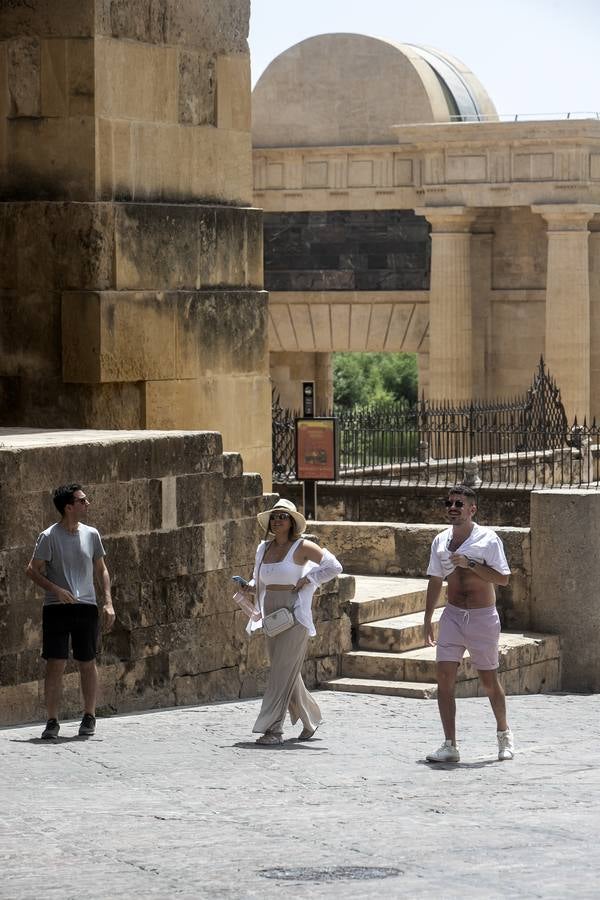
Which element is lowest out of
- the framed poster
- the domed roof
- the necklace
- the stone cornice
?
the necklace

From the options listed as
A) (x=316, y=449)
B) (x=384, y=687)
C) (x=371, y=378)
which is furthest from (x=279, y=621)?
(x=371, y=378)

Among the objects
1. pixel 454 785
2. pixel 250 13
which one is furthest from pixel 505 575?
pixel 250 13

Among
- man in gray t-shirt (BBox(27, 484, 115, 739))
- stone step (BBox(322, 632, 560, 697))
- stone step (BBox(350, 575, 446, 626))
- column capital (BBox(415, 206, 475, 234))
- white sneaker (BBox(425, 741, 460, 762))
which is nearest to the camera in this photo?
white sneaker (BBox(425, 741, 460, 762))

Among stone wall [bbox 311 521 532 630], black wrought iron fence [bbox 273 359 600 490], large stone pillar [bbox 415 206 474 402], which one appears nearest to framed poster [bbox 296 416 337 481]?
black wrought iron fence [bbox 273 359 600 490]

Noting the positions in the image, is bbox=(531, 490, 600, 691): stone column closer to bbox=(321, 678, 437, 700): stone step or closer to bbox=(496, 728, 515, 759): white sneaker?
bbox=(321, 678, 437, 700): stone step

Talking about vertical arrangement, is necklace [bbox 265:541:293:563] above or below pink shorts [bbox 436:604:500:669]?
above

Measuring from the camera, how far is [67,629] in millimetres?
10695

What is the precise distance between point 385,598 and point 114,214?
11.8 feet

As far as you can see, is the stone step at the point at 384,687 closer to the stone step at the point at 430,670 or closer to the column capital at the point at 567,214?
the stone step at the point at 430,670

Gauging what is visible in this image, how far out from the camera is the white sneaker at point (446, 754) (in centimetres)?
1047

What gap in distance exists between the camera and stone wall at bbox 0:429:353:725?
36.2 feet

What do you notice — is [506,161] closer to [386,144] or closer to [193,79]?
[386,144]

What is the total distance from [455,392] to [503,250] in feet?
9.10

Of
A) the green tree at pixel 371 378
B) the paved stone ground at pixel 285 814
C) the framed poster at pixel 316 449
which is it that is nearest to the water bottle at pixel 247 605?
the paved stone ground at pixel 285 814
